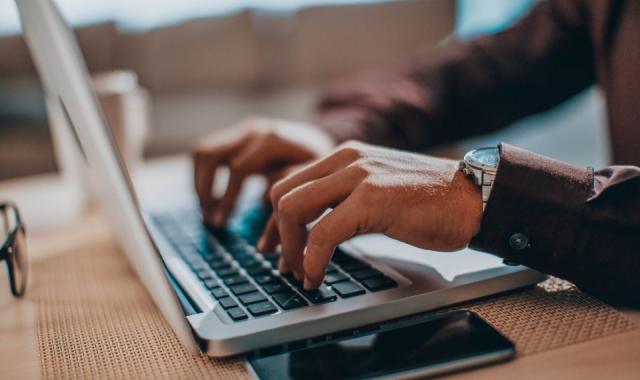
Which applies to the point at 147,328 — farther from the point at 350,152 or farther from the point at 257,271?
the point at 350,152

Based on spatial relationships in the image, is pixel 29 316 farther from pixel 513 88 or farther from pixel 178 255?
pixel 513 88

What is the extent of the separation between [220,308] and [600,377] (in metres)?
0.28

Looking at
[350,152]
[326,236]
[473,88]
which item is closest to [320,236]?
[326,236]

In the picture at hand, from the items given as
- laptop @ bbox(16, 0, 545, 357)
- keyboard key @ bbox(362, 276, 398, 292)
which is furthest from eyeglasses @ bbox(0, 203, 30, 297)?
keyboard key @ bbox(362, 276, 398, 292)

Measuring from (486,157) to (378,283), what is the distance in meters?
0.15

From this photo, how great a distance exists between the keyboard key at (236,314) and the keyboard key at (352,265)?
0.38 ft

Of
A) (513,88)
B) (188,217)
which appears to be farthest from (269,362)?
(513,88)

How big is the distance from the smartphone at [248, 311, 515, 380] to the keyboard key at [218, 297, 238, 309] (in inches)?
2.2

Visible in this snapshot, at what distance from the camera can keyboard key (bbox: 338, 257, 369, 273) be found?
579mm

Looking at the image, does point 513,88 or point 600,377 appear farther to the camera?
point 513,88

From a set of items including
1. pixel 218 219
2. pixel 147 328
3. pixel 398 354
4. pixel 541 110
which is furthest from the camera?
pixel 541 110

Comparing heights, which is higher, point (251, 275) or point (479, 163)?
point (479, 163)

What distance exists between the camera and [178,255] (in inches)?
26.4

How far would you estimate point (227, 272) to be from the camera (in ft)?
1.99
